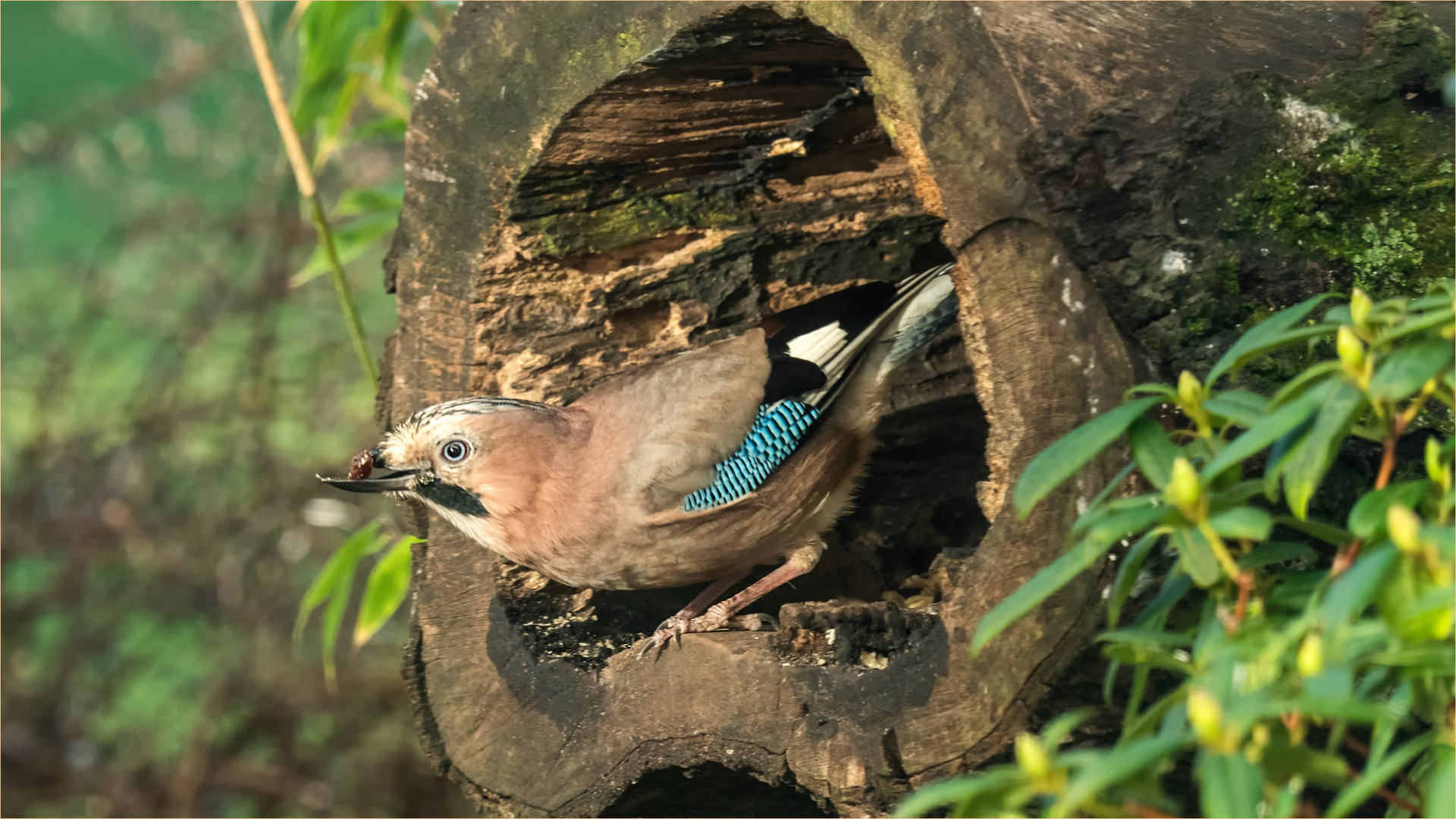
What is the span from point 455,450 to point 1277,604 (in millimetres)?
1780

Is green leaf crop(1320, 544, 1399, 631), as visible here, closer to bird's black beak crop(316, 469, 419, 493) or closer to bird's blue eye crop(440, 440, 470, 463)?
bird's blue eye crop(440, 440, 470, 463)

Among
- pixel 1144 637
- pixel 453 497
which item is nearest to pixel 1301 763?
pixel 1144 637

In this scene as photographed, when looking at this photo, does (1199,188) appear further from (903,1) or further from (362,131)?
(362,131)

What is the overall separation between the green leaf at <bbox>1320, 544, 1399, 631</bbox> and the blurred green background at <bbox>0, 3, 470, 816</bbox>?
16.8 ft

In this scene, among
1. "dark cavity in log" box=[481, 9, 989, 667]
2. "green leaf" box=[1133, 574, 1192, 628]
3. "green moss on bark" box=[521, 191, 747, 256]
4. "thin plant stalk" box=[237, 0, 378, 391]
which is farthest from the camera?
"thin plant stalk" box=[237, 0, 378, 391]

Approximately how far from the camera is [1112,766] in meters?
1.00

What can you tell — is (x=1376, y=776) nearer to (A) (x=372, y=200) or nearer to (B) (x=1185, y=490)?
(B) (x=1185, y=490)

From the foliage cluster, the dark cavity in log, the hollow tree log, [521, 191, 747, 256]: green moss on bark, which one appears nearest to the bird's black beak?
the hollow tree log

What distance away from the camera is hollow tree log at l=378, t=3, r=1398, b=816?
6.66ft

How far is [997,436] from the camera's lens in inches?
81.5

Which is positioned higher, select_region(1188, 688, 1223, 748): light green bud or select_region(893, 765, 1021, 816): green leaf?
select_region(1188, 688, 1223, 748): light green bud

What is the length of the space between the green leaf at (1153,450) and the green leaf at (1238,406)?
0.06 m

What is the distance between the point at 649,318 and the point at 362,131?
128 cm

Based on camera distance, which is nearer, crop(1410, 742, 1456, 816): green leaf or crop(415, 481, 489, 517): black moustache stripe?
crop(1410, 742, 1456, 816): green leaf
